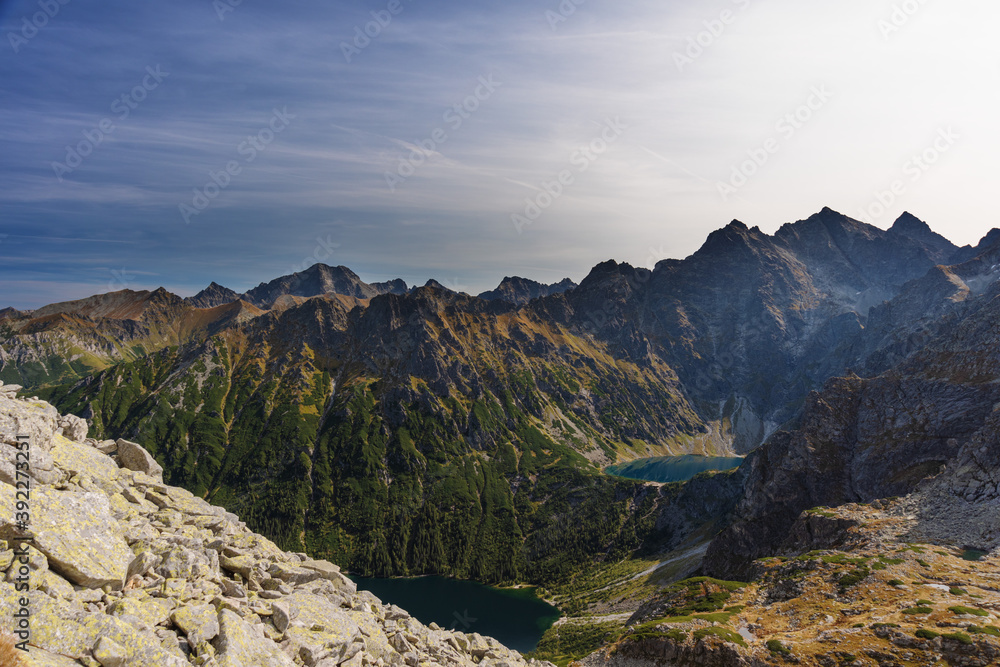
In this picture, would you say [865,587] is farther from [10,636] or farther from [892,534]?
[10,636]

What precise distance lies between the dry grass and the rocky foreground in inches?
16.8

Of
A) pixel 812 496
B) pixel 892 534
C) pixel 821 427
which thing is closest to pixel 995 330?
pixel 821 427

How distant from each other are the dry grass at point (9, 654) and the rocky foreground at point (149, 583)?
1.40 ft

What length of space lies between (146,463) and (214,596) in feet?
68.0

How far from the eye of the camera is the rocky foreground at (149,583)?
17.5 m

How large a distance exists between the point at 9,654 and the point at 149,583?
8.70 metres

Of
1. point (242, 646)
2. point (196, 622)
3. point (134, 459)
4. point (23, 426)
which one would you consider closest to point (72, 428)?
point (134, 459)

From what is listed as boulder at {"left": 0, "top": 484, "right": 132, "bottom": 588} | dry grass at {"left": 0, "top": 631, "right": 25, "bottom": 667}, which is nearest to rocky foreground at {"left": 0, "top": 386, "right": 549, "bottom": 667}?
boulder at {"left": 0, "top": 484, "right": 132, "bottom": 588}

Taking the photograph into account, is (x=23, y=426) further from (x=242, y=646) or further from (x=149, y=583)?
(x=242, y=646)

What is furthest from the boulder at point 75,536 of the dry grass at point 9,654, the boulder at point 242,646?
the boulder at point 242,646

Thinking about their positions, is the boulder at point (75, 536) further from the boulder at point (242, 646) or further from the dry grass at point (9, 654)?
the boulder at point (242, 646)

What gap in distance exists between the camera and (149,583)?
2211cm

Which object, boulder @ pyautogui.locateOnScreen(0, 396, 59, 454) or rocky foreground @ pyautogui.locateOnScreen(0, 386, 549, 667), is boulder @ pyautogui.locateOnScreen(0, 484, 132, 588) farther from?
boulder @ pyautogui.locateOnScreen(0, 396, 59, 454)

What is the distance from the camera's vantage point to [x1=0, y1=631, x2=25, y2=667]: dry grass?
44.8 ft
